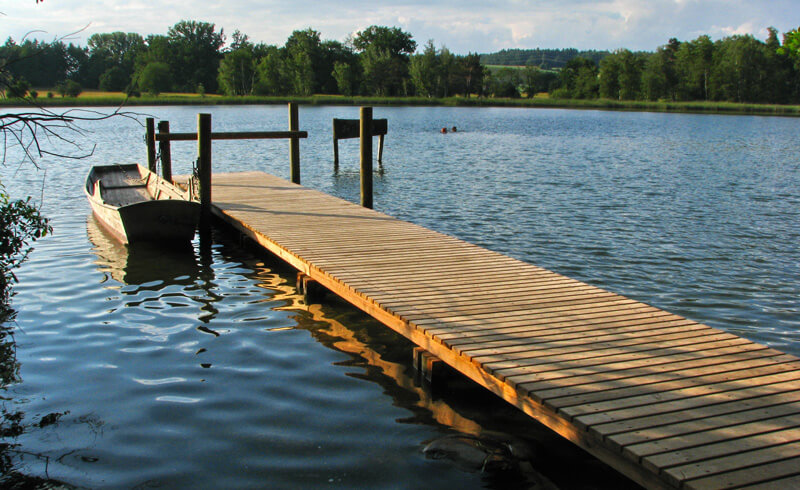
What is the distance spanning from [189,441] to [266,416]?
69cm

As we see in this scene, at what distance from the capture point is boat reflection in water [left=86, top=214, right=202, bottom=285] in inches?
393

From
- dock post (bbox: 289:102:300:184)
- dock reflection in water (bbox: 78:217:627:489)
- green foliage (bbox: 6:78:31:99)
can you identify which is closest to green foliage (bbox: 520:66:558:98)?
dock post (bbox: 289:102:300:184)

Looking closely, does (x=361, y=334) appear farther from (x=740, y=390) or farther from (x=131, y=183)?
(x=131, y=183)

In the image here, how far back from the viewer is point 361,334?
766 centimetres

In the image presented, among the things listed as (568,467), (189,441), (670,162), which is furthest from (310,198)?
(670,162)

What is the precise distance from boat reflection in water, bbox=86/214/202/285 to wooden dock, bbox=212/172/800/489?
218 cm

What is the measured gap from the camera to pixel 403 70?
371ft

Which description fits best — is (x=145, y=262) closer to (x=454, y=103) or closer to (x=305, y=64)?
(x=454, y=103)

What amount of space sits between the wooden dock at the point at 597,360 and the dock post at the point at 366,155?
4.47 m

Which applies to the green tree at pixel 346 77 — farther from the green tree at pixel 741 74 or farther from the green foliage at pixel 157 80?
the green tree at pixel 741 74

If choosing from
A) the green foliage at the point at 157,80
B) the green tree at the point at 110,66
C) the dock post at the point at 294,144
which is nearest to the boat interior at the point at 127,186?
the dock post at the point at 294,144

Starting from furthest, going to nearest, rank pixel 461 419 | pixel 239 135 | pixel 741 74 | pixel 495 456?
1. pixel 741 74
2. pixel 239 135
3. pixel 461 419
4. pixel 495 456

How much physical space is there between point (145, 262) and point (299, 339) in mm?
4668

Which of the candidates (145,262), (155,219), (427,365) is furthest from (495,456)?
(155,219)
